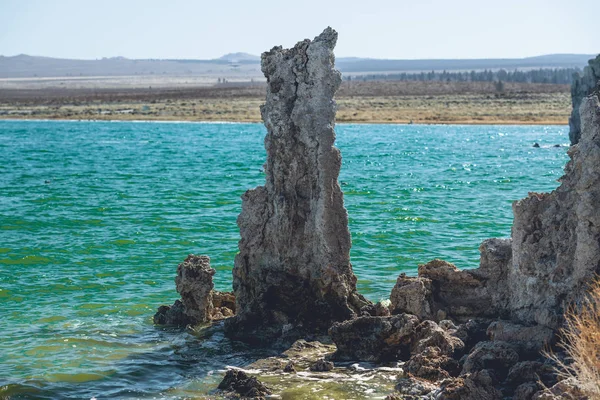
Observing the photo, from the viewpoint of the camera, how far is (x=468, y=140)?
235ft

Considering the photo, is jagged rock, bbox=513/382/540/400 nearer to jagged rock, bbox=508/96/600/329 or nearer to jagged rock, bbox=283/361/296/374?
jagged rock, bbox=508/96/600/329

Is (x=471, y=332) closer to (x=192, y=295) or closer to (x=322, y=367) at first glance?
(x=322, y=367)

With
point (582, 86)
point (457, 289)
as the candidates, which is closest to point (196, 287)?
point (457, 289)

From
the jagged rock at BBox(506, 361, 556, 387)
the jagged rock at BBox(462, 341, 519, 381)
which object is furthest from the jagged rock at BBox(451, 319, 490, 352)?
the jagged rock at BBox(506, 361, 556, 387)

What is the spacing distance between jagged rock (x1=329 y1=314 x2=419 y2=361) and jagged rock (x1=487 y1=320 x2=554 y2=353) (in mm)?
1433

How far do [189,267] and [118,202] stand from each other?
18.5 metres

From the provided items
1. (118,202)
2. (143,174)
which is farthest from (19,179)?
(118,202)

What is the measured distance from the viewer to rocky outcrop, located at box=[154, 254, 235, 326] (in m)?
17.3

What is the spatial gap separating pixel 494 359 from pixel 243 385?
3.68 meters

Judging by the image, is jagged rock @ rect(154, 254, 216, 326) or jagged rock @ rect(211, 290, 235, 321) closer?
jagged rock @ rect(154, 254, 216, 326)

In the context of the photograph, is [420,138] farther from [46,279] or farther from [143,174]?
[46,279]

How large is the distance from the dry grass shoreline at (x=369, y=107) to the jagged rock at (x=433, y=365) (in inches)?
2898

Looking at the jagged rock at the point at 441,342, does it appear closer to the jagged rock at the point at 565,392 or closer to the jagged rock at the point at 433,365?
the jagged rock at the point at 433,365

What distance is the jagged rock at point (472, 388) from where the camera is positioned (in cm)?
1224
